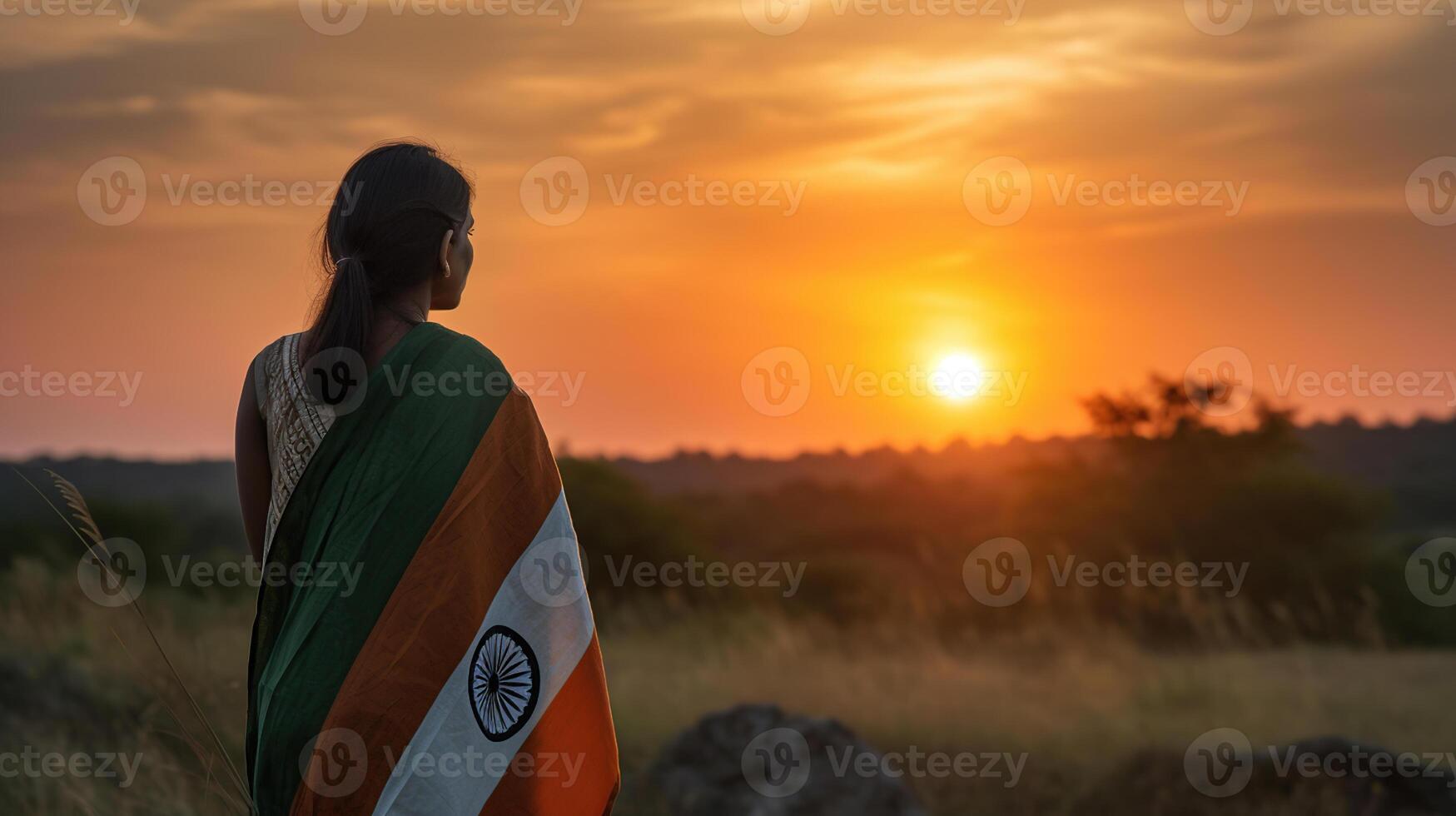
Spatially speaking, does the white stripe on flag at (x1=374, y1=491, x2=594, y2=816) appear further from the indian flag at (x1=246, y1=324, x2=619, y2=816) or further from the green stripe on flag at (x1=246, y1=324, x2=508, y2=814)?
the green stripe on flag at (x1=246, y1=324, x2=508, y2=814)

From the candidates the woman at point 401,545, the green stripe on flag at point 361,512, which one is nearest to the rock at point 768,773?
the woman at point 401,545

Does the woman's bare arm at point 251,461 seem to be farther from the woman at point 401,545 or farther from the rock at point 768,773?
the rock at point 768,773

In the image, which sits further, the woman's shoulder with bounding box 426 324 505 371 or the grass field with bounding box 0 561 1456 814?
the grass field with bounding box 0 561 1456 814

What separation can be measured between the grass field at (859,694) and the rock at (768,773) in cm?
25

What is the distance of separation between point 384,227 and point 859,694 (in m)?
7.21

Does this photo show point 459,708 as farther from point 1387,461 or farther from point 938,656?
point 1387,461

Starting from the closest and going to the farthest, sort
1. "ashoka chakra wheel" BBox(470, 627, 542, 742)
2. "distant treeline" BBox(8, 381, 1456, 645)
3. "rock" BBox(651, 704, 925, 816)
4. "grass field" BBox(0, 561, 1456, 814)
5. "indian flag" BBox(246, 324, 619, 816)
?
1. "indian flag" BBox(246, 324, 619, 816)
2. "ashoka chakra wheel" BBox(470, 627, 542, 742)
3. "rock" BBox(651, 704, 925, 816)
4. "grass field" BBox(0, 561, 1456, 814)
5. "distant treeline" BBox(8, 381, 1456, 645)

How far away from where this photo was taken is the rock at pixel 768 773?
17.9ft

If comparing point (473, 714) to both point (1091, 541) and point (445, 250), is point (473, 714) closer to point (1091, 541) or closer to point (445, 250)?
point (445, 250)

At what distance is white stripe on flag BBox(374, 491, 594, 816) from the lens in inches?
103

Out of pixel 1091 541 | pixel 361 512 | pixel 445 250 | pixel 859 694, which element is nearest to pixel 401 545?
pixel 361 512

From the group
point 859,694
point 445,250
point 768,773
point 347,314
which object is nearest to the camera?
point 347,314

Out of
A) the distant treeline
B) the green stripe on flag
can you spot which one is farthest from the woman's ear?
the distant treeline

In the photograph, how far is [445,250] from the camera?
271cm
